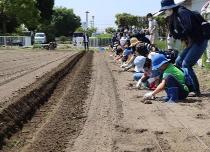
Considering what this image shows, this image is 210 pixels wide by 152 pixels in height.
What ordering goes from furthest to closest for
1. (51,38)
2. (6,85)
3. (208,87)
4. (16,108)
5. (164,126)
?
(51,38)
(6,85)
(208,87)
(16,108)
(164,126)

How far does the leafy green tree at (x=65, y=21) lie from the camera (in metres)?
101

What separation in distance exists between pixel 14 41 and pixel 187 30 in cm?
4537

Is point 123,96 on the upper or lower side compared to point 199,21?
lower

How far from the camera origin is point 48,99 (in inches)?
456

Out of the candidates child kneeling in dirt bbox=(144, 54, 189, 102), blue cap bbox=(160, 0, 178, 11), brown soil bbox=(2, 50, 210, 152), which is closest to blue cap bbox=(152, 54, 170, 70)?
child kneeling in dirt bbox=(144, 54, 189, 102)

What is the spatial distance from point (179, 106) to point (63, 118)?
226 cm

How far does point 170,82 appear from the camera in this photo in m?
10.6

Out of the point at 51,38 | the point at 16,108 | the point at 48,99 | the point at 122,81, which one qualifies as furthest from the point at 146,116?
the point at 51,38

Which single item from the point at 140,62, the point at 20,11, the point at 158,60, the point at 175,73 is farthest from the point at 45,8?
the point at 175,73

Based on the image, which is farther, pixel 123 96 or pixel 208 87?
pixel 208 87

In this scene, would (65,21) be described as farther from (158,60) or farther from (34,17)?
(158,60)

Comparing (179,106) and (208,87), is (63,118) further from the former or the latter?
(208,87)

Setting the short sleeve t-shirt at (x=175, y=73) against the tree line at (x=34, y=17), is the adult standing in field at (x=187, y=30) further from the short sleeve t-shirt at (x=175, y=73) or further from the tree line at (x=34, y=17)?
the tree line at (x=34, y=17)

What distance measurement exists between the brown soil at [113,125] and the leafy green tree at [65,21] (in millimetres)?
88432
